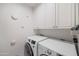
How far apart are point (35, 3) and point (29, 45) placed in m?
0.71

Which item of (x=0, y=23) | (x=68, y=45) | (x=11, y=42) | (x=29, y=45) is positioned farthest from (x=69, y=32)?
(x=0, y=23)

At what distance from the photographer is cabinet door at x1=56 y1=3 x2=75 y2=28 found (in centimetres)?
133

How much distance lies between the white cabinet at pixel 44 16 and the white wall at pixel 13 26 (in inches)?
4.5

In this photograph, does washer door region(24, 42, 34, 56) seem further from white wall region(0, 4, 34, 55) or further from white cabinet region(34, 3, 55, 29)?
white cabinet region(34, 3, 55, 29)

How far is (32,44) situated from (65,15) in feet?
2.32

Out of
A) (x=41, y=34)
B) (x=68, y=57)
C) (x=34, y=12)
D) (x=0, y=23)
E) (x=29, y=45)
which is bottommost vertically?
(x=68, y=57)

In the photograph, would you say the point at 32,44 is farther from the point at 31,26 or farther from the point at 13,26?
the point at 13,26

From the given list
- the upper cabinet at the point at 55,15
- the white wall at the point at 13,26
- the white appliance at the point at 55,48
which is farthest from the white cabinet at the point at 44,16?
the white appliance at the point at 55,48

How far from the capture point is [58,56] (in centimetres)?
126

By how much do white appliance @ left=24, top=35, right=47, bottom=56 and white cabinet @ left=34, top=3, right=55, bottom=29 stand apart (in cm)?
18

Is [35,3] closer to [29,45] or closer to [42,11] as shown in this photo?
[42,11]

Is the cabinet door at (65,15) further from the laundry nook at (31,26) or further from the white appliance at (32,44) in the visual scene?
the white appliance at (32,44)

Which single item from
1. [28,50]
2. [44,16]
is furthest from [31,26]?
[28,50]

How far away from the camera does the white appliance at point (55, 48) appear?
1222 millimetres
